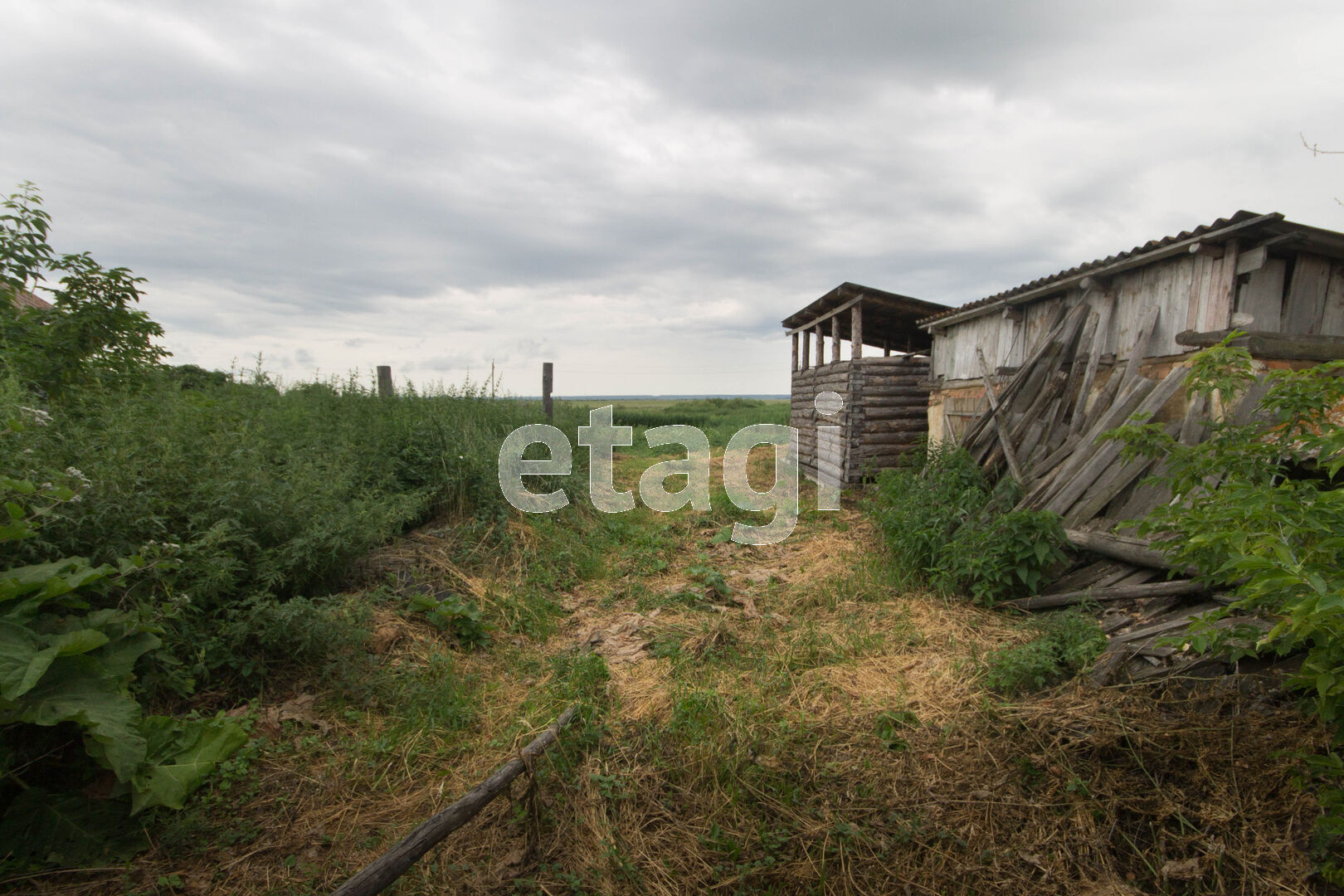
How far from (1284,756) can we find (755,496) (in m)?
7.35

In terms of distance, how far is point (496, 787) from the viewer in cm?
256

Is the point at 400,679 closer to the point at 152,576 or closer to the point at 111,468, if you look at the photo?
the point at 152,576

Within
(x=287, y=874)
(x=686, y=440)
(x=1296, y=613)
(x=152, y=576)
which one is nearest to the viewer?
(x=1296, y=613)

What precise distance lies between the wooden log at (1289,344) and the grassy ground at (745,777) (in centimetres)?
286

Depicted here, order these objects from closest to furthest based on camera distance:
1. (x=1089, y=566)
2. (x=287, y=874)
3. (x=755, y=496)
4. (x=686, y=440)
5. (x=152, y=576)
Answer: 1. (x=287, y=874)
2. (x=152, y=576)
3. (x=1089, y=566)
4. (x=755, y=496)
5. (x=686, y=440)

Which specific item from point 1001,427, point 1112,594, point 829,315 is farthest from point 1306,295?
point 829,315

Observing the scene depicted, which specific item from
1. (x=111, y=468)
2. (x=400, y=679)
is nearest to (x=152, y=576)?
(x=111, y=468)

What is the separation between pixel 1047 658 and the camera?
3668mm

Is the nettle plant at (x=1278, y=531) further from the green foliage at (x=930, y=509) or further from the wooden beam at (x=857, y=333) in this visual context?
the wooden beam at (x=857, y=333)

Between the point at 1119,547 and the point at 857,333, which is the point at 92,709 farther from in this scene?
the point at 857,333

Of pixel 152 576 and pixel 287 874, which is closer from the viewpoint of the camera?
pixel 287 874

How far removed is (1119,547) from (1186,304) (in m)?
2.32

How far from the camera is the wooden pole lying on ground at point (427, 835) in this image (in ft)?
6.66

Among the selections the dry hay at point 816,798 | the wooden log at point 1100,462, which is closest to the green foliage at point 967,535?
the wooden log at point 1100,462
